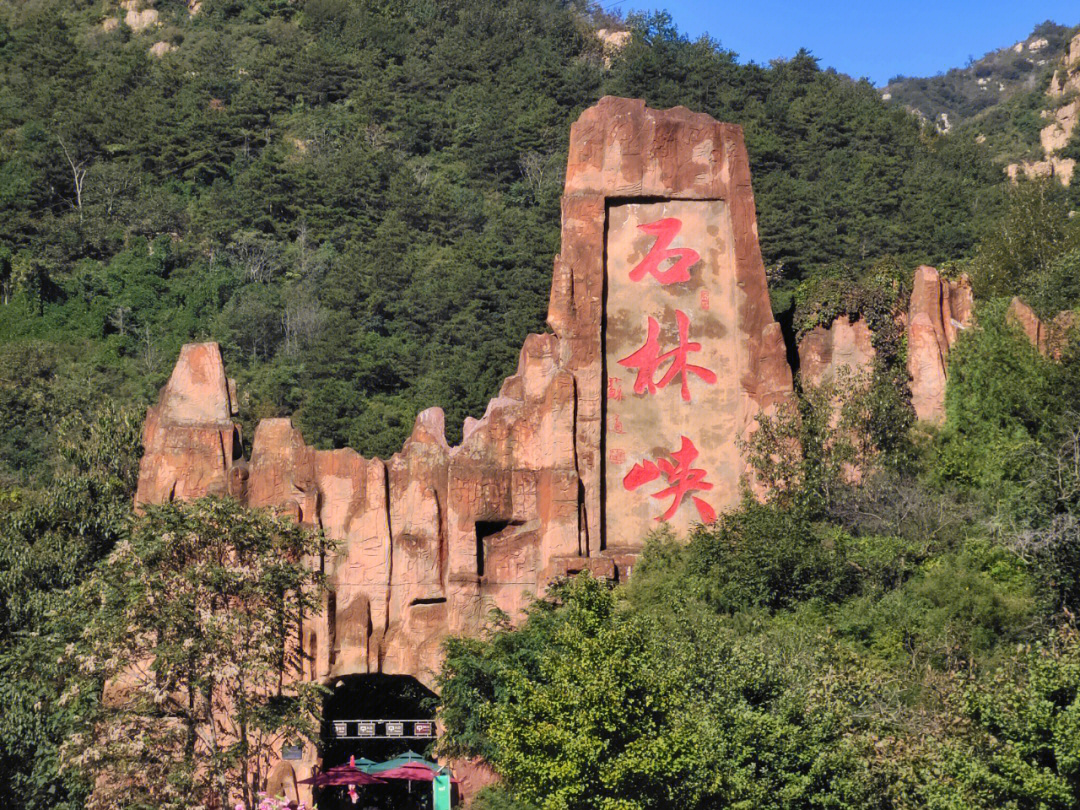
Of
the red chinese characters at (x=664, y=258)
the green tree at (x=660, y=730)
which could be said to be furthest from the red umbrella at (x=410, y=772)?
the red chinese characters at (x=664, y=258)

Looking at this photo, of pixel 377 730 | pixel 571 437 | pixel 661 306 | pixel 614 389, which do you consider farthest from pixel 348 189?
pixel 377 730

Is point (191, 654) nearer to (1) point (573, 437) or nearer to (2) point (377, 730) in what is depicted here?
(2) point (377, 730)

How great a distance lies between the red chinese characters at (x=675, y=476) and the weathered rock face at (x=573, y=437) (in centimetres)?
2

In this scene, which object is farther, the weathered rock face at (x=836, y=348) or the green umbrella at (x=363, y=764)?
the weathered rock face at (x=836, y=348)

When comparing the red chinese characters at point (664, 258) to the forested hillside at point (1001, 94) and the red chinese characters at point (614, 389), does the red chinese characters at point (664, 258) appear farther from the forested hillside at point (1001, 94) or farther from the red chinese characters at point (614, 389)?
the forested hillside at point (1001, 94)

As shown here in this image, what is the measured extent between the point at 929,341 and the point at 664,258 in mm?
4454

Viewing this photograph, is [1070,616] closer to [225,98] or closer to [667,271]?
[667,271]

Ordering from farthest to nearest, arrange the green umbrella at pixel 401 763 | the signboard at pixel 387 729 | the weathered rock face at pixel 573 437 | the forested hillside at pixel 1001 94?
1. the forested hillside at pixel 1001 94
2. the green umbrella at pixel 401 763
3. the signboard at pixel 387 729
4. the weathered rock face at pixel 573 437

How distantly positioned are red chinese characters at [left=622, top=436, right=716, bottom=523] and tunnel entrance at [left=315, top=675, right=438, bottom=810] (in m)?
4.27

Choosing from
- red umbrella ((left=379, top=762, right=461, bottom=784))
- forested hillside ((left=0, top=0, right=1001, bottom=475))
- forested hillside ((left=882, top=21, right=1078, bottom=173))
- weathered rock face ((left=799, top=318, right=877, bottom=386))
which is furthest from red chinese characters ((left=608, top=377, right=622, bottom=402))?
forested hillside ((left=882, top=21, right=1078, bottom=173))

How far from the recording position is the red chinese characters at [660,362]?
2492 centimetres

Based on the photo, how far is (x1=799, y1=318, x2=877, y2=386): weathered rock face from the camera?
87.8 ft

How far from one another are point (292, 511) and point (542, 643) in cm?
397

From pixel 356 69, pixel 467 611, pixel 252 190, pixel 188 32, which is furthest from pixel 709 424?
pixel 188 32
